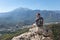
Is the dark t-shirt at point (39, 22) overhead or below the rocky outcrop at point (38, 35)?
overhead

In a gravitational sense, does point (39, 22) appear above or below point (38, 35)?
above

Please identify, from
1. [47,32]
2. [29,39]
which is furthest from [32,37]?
[47,32]

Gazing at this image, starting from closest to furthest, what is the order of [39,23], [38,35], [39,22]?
[38,35] → [39,23] → [39,22]

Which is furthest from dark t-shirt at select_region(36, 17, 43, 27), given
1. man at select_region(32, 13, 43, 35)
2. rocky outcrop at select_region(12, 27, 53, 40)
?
rocky outcrop at select_region(12, 27, 53, 40)

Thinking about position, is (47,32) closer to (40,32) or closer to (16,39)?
(40,32)

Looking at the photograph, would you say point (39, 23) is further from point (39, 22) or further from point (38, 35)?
point (38, 35)

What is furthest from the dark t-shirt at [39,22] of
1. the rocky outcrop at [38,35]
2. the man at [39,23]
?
the rocky outcrop at [38,35]

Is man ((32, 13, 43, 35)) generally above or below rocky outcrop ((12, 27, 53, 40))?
above

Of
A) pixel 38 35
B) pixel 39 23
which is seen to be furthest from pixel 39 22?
pixel 38 35

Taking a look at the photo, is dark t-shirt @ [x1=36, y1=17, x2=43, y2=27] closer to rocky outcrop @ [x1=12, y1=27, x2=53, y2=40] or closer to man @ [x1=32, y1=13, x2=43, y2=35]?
man @ [x1=32, y1=13, x2=43, y2=35]

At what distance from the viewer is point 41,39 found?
1806 cm

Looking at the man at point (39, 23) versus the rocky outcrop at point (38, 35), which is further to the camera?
the man at point (39, 23)

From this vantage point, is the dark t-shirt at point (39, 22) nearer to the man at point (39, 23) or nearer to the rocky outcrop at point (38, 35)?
the man at point (39, 23)

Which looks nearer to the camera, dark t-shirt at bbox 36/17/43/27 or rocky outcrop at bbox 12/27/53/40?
rocky outcrop at bbox 12/27/53/40
